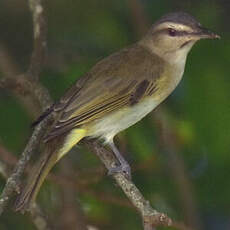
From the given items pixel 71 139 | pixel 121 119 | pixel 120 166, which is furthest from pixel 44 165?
pixel 121 119

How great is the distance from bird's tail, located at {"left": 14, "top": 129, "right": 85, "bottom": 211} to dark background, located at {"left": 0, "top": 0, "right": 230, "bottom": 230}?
20 cm

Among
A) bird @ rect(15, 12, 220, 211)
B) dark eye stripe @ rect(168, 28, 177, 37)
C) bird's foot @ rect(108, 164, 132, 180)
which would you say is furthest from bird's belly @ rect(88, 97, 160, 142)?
dark eye stripe @ rect(168, 28, 177, 37)

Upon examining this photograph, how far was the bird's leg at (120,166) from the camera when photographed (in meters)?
3.82

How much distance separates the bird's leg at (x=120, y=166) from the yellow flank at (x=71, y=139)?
20 centimetres

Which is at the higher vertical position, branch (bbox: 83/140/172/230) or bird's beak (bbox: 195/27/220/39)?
bird's beak (bbox: 195/27/220/39)

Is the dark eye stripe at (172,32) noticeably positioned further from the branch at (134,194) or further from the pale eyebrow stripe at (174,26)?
the branch at (134,194)

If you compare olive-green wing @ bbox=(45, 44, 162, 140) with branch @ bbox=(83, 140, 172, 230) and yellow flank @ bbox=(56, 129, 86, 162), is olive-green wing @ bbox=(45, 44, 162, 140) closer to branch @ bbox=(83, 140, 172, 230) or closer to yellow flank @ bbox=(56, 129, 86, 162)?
yellow flank @ bbox=(56, 129, 86, 162)

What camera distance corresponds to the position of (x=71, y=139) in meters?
4.02

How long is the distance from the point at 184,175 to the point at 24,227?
34.3 inches

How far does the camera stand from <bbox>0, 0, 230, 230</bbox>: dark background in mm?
4051

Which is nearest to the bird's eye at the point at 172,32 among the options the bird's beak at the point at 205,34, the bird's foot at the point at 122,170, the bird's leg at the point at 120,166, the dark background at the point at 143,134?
the dark background at the point at 143,134

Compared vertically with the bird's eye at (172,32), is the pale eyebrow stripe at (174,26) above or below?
above

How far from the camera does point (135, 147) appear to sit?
13.5 ft

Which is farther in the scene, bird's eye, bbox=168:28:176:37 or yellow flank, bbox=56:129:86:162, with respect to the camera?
bird's eye, bbox=168:28:176:37
